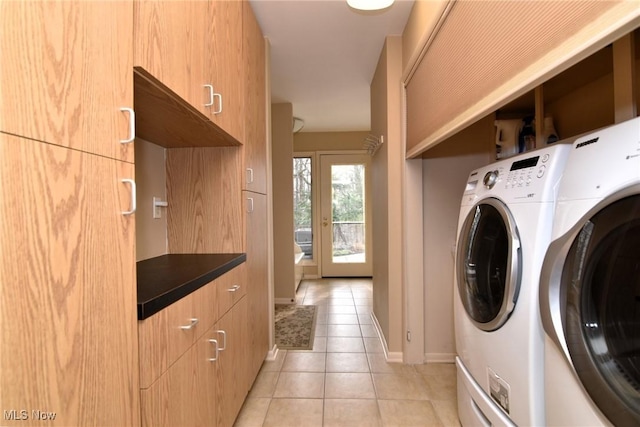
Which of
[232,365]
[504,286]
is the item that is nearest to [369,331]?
[232,365]

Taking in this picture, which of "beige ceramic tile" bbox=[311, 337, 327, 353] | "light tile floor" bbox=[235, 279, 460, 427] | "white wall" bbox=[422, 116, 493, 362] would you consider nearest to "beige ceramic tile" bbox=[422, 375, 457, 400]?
"light tile floor" bbox=[235, 279, 460, 427]

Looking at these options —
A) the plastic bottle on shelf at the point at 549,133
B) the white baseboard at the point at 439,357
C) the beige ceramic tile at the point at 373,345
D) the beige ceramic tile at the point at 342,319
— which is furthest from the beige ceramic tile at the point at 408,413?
the plastic bottle on shelf at the point at 549,133

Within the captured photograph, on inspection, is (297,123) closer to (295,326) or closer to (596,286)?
(295,326)

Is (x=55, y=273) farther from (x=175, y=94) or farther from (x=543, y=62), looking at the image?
(x=543, y=62)

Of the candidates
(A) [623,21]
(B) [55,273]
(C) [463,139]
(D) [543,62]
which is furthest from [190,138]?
(C) [463,139]

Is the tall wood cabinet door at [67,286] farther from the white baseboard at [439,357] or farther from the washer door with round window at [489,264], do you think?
the white baseboard at [439,357]

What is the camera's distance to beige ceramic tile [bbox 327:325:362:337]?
2723mm

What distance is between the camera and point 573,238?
783 millimetres

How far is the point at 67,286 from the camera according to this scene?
569 millimetres

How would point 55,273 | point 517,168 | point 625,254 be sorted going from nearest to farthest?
point 55,273 → point 625,254 → point 517,168

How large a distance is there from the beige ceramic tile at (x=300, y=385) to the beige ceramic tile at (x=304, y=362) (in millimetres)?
54

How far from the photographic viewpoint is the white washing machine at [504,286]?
3.06 feet

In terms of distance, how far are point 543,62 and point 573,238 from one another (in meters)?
0.46

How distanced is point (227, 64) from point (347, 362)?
2.09 metres
